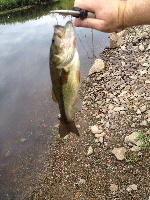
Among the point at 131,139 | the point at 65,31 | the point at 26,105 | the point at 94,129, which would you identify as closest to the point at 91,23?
the point at 65,31

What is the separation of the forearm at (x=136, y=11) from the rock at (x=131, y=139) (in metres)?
4.20

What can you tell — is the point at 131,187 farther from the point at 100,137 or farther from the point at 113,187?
the point at 100,137

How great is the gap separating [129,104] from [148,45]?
13.2 feet

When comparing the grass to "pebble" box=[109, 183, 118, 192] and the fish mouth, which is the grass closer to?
"pebble" box=[109, 183, 118, 192]

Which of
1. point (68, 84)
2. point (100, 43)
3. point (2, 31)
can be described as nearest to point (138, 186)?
point (68, 84)

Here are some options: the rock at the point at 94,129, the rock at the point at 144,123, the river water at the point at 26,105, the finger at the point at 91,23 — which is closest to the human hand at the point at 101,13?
the finger at the point at 91,23

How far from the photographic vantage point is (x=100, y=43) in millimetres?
13969

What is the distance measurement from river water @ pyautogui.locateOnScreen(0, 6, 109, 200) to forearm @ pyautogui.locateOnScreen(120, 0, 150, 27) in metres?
1.45

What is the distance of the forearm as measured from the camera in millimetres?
2404

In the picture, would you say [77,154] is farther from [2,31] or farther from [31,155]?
[2,31]

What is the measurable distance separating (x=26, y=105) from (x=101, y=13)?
25.7 ft

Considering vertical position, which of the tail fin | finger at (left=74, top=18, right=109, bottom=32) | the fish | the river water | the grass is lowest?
the grass

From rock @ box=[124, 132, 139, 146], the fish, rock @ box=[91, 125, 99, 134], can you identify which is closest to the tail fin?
the fish

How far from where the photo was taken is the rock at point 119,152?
20.4 feet
